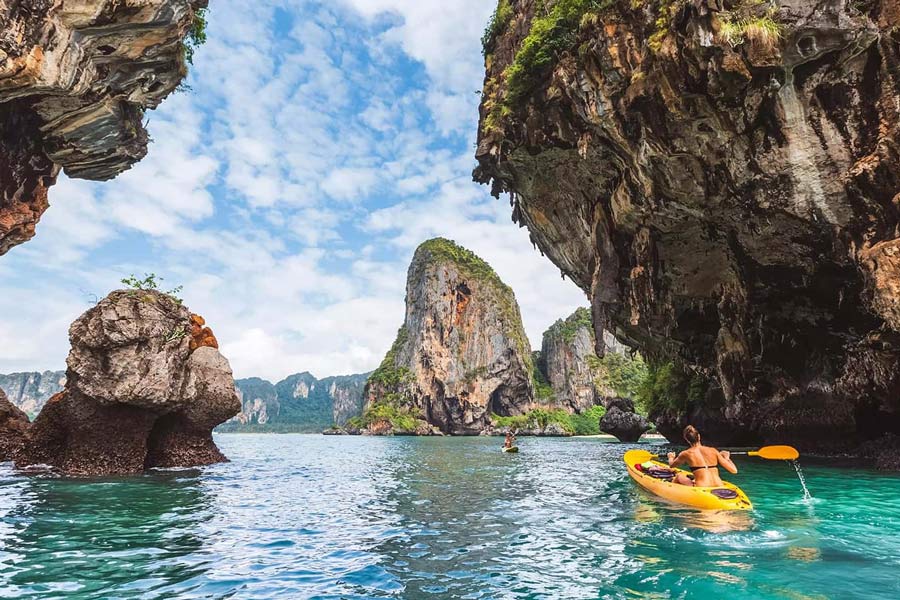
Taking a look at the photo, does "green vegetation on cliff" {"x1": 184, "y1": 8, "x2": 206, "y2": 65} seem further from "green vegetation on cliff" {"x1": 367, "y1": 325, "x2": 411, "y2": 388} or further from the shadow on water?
"green vegetation on cliff" {"x1": 367, "y1": 325, "x2": 411, "y2": 388}

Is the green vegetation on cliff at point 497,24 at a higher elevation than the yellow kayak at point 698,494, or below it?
higher

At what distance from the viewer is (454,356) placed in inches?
4291

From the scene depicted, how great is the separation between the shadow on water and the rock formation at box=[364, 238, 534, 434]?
3432 inches

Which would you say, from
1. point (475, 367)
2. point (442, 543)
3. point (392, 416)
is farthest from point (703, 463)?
point (475, 367)

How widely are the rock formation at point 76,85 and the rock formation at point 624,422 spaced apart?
41470 mm

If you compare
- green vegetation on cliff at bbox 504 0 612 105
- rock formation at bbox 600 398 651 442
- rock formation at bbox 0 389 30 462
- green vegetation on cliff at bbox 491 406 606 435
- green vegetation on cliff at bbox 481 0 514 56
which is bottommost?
green vegetation on cliff at bbox 491 406 606 435

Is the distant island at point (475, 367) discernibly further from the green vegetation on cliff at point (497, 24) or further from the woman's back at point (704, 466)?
the woman's back at point (704, 466)

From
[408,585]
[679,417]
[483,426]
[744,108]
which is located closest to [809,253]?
[744,108]

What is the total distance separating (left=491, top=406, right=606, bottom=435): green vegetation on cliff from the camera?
8738 cm

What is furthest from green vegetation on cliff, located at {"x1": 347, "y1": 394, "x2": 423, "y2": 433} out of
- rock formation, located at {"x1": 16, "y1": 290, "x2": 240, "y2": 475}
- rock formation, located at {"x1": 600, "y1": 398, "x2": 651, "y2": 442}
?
rock formation, located at {"x1": 16, "y1": 290, "x2": 240, "y2": 475}

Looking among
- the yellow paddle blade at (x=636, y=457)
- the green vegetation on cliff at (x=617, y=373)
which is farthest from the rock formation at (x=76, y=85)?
the green vegetation on cliff at (x=617, y=373)

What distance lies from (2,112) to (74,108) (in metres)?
2.10

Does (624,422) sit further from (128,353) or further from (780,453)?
(128,353)

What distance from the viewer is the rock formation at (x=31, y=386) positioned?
183750 millimetres
